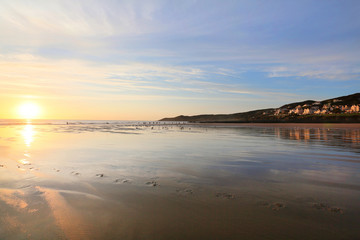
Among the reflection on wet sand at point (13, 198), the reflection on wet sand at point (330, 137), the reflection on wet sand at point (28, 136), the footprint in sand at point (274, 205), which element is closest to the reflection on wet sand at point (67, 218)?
the reflection on wet sand at point (13, 198)

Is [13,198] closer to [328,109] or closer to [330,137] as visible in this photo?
[330,137]

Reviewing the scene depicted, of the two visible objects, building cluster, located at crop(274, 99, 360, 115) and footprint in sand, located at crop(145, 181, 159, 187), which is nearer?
footprint in sand, located at crop(145, 181, 159, 187)

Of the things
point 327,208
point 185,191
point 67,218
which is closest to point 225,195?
point 185,191

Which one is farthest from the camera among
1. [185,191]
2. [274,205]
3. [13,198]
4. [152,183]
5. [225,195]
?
[152,183]

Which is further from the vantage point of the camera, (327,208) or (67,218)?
(327,208)

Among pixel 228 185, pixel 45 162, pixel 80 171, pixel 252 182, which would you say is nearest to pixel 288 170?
pixel 252 182

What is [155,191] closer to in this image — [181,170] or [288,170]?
[181,170]

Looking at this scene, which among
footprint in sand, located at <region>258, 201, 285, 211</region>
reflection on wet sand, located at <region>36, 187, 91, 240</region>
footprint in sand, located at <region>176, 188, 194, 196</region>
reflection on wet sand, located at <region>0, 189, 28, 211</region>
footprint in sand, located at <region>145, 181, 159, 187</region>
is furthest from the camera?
footprint in sand, located at <region>145, 181, 159, 187</region>

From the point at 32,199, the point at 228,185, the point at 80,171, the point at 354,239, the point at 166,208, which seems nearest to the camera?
the point at 354,239

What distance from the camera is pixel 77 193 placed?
6.65 meters

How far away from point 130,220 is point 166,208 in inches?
40.5

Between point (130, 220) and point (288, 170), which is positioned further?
point (288, 170)

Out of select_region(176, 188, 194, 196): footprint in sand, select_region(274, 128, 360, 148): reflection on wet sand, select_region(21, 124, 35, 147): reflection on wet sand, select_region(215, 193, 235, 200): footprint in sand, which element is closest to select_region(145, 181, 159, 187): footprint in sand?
select_region(176, 188, 194, 196): footprint in sand

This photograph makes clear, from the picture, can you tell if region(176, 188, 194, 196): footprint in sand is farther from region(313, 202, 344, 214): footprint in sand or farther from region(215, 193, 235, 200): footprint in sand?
region(313, 202, 344, 214): footprint in sand
